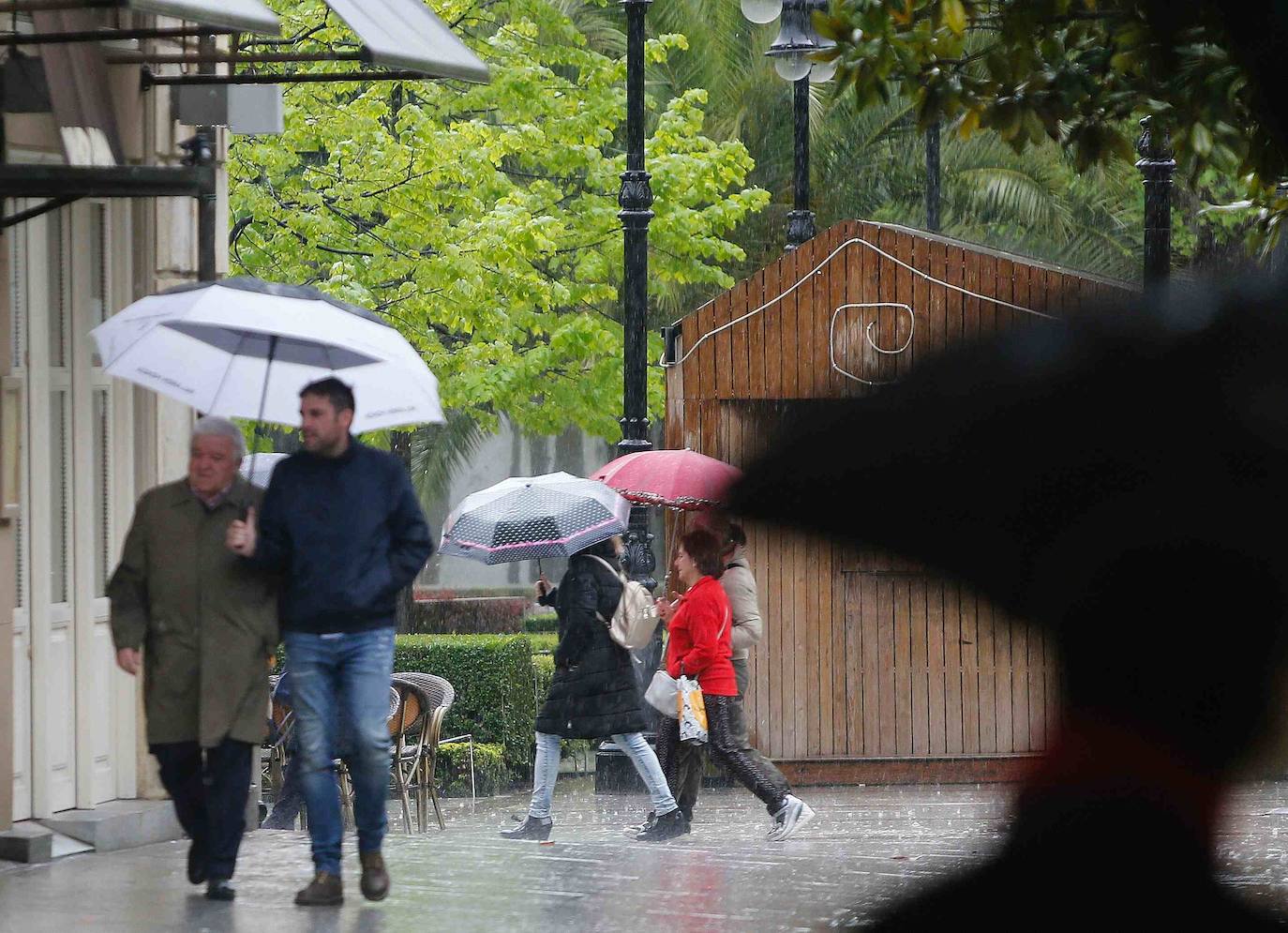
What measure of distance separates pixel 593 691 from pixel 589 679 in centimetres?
7

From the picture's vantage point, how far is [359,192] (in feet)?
59.8

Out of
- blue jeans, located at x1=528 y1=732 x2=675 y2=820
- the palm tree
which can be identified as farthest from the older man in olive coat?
the palm tree

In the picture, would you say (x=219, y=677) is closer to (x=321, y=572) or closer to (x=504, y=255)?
(x=321, y=572)

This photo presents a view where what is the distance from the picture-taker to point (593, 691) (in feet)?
32.3

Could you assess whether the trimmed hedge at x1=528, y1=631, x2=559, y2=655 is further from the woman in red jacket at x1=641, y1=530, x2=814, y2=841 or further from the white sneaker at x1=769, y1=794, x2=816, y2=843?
the white sneaker at x1=769, y1=794, x2=816, y2=843

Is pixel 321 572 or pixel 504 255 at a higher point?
pixel 504 255

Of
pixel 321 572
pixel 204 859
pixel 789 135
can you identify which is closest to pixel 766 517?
pixel 321 572

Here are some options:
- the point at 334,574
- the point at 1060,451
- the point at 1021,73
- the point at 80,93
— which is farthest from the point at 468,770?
the point at 1060,451

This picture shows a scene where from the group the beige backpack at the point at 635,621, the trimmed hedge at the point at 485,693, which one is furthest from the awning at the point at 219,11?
the trimmed hedge at the point at 485,693

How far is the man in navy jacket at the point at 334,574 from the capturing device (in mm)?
6328

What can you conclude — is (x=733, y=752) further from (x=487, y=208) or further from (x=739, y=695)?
(x=487, y=208)

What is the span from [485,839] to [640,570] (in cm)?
448

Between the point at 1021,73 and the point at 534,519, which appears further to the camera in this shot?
the point at 534,519

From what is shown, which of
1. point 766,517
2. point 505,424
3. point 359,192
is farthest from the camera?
point 505,424
